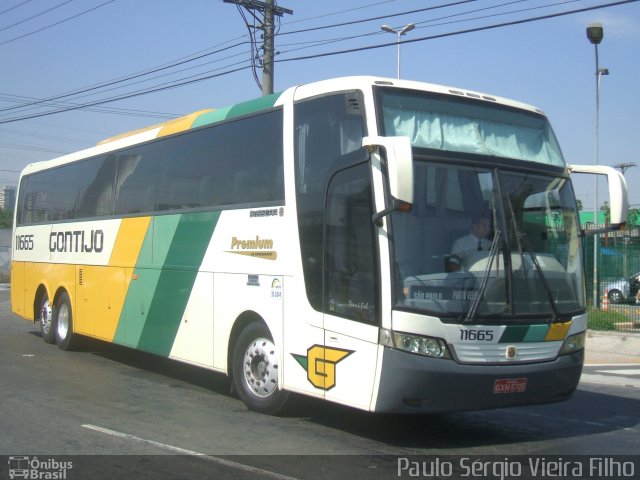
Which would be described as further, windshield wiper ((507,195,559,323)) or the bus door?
windshield wiper ((507,195,559,323))

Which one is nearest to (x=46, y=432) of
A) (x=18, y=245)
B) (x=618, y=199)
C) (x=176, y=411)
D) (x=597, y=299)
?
(x=176, y=411)

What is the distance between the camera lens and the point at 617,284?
63.2ft

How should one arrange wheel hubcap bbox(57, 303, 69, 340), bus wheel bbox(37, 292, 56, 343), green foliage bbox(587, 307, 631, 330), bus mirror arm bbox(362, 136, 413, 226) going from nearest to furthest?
bus mirror arm bbox(362, 136, 413, 226) < wheel hubcap bbox(57, 303, 69, 340) < bus wheel bbox(37, 292, 56, 343) < green foliage bbox(587, 307, 631, 330)

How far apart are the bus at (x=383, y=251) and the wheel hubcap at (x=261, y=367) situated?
23 millimetres

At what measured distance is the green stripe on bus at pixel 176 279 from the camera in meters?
10.1

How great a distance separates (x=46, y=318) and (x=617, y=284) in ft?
45.0

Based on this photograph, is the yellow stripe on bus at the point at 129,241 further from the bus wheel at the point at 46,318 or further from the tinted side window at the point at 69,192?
the bus wheel at the point at 46,318

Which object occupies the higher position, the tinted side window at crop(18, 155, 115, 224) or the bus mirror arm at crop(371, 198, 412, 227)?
the tinted side window at crop(18, 155, 115, 224)

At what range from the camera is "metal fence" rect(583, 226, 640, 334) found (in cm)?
1867

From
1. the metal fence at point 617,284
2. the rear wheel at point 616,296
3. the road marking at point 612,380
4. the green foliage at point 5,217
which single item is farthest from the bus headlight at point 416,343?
the green foliage at point 5,217

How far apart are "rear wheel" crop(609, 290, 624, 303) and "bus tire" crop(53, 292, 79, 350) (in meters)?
13.1

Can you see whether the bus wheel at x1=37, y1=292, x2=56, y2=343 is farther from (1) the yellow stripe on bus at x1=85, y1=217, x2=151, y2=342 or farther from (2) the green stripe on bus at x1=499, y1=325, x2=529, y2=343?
(2) the green stripe on bus at x1=499, y1=325, x2=529, y2=343

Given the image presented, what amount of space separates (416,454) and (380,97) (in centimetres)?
347

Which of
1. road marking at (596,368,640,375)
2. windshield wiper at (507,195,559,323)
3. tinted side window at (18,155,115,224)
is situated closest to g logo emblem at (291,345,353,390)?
windshield wiper at (507,195,559,323)
